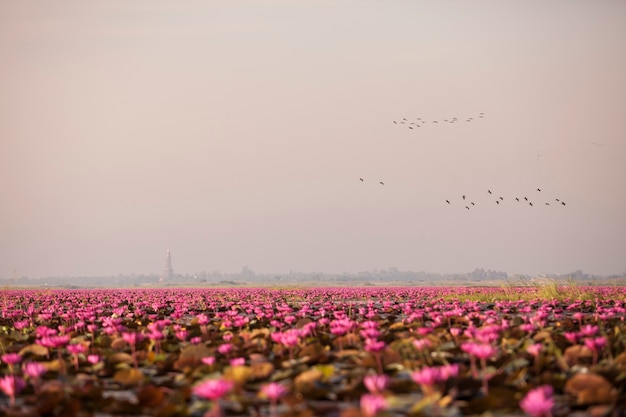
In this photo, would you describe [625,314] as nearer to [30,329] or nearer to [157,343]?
[157,343]

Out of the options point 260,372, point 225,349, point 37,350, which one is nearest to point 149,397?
point 260,372

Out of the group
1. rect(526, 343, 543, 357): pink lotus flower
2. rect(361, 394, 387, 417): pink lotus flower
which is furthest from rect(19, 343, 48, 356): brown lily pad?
rect(526, 343, 543, 357): pink lotus flower

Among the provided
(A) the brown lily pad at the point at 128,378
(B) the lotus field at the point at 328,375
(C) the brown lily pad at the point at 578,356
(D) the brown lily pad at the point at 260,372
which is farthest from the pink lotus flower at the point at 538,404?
(A) the brown lily pad at the point at 128,378

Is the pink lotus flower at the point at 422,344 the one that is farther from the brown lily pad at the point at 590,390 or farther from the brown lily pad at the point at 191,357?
the brown lily pad at the point at 191,357

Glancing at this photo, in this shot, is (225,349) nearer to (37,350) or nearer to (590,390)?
(37,350)

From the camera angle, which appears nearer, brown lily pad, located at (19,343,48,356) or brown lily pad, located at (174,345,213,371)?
brown lily pad, located at (174,345,213,371)

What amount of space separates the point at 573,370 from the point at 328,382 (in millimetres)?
2708

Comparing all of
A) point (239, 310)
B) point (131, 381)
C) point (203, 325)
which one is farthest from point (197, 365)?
point (239, 310)

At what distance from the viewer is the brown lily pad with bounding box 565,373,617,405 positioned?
17.8 ft

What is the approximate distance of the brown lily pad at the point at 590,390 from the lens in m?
5.42

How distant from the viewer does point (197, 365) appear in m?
7.76

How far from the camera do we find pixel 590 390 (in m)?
5.51

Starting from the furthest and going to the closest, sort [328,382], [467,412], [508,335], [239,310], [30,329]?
1. [239,310]
2. [30,329]
3. [508,335]
4. [328,382]
5. [467,412]

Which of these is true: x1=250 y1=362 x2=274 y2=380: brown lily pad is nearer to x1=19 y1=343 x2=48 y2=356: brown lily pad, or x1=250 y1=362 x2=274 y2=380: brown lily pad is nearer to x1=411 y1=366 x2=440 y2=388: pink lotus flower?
x1=411 y1=366 x2=440 y2=388: pink lotus flower
